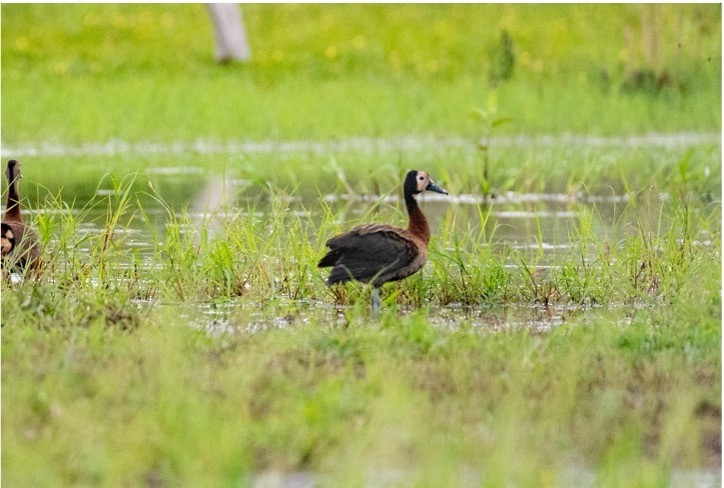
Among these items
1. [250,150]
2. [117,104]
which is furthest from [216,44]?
[250,150]

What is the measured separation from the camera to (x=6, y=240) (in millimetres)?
8727

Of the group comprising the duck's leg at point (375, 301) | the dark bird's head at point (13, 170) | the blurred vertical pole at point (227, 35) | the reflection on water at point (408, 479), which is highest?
the blurred vertical pole at point (227, 35)

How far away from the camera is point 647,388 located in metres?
6.45

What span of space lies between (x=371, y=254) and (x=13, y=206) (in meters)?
2.27

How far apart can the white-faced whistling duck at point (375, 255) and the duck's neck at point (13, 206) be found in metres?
1.95

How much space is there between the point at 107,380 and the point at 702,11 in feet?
61.5

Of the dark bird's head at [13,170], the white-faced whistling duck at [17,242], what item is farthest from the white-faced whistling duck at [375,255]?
the dark bird's head at [13,170]

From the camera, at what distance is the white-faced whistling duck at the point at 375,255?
8422mm

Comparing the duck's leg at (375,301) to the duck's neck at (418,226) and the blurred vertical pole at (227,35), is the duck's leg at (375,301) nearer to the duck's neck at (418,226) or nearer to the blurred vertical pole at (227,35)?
the duck's neck at (418,226)

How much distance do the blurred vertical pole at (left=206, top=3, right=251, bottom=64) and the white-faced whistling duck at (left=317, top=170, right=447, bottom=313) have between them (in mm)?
19533

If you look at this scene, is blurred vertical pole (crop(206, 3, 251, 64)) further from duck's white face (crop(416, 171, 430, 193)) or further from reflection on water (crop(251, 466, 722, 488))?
reflection on water (crop(251, 466, 722, 488))

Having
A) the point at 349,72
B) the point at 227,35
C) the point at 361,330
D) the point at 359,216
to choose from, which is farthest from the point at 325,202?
the point at 227,35

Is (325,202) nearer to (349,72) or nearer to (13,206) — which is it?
(13,206)

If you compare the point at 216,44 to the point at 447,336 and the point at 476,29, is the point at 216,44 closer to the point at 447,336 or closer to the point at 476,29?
the point at 476,29
